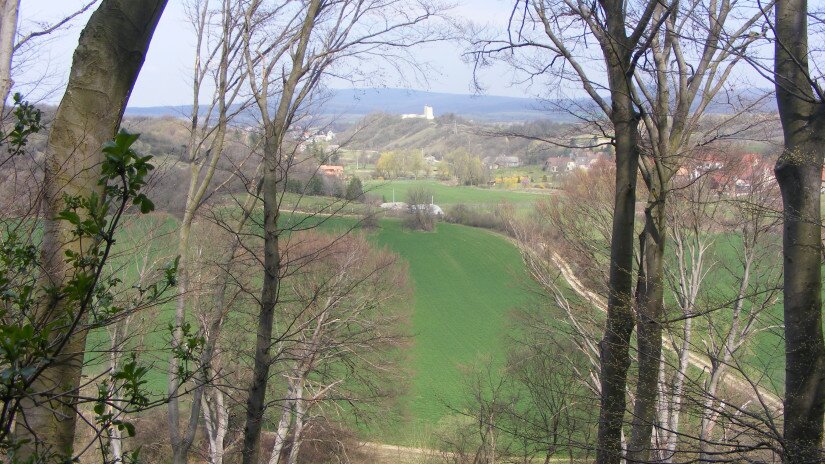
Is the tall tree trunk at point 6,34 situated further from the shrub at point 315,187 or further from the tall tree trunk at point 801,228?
the tall tree trunk at point 801,228

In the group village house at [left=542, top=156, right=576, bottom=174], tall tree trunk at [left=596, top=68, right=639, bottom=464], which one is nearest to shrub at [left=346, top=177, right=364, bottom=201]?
tall tree trunk at [left=596, top=68, right=639, bottom=464]

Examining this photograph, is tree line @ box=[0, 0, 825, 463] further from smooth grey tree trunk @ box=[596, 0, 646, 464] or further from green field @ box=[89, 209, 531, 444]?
green field @ box=[89, 209, 531, 444]

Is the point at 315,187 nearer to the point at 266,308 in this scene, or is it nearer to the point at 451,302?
the point at 266,308

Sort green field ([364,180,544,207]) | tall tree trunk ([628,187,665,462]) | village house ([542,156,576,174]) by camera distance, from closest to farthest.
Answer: tall tree trunk ([628,187,665,462]) → village house ([542,156,576,174]) → green field ([364,180,544,207])

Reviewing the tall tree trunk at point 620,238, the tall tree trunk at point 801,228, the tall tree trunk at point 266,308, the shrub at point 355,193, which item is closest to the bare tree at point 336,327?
the shrub at point 355,193

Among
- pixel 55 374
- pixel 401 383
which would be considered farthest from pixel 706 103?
pixel 401 383

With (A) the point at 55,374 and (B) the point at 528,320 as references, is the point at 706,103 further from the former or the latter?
(B) the point at 528,320
